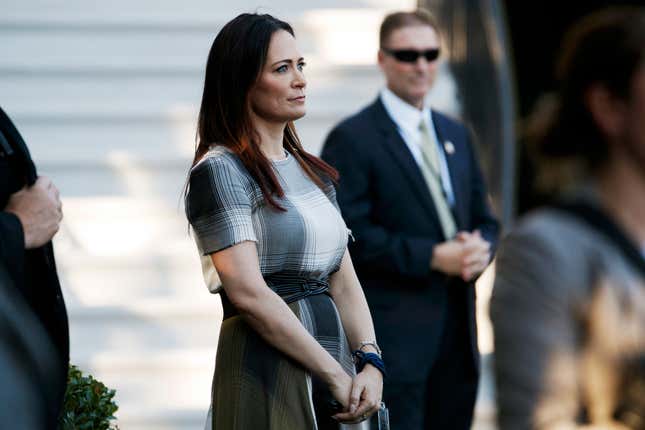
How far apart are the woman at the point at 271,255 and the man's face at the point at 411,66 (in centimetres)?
145

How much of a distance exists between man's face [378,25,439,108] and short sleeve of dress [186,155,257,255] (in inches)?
69.9

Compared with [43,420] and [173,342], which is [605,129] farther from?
[173,342]

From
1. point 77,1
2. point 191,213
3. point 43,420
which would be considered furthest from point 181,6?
point 43,420

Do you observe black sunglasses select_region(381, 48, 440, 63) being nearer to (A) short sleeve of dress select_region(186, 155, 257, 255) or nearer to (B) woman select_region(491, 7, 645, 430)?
(A) short sleeve of dress select_region(186, 155, 257, 255)

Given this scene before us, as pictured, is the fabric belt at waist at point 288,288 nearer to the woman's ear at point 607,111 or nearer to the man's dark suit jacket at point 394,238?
the man's dark suit jacket at point 394,238

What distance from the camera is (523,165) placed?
10.5 m

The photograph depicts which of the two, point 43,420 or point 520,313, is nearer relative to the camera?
point 520,313

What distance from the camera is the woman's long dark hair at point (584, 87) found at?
6.32ft

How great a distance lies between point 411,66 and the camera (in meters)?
5.08

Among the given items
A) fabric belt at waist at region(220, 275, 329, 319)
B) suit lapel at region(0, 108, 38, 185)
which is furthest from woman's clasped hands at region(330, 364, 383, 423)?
suit lapel at region(0, 108, 38, 185)

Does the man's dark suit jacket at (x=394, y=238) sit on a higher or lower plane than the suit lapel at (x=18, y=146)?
lower

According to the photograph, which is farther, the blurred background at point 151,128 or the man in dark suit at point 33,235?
the blurred background at point 151,128

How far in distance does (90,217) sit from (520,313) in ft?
14.5

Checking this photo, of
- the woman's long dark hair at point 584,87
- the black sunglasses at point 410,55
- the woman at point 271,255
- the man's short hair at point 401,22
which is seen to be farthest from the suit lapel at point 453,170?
the woman's long dark hair at point 584,87
